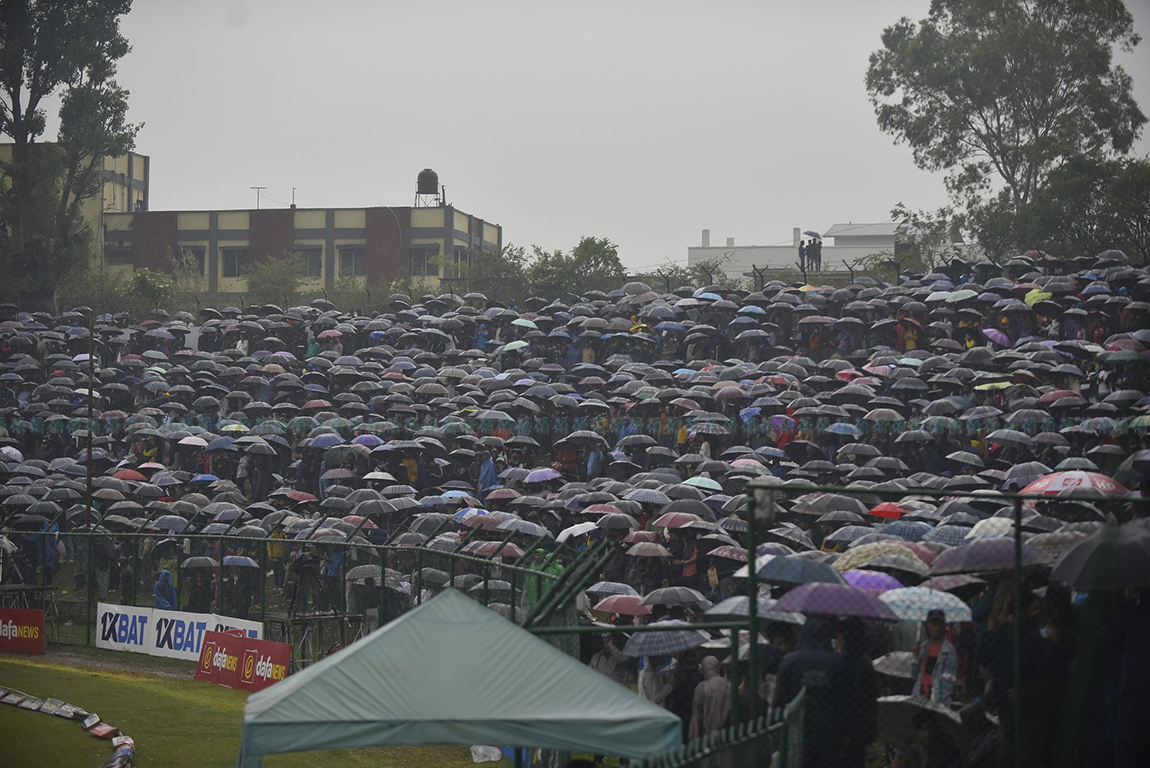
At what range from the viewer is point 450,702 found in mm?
7602

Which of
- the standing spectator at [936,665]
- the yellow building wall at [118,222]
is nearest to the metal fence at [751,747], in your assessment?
the standing spectator at [936,665]

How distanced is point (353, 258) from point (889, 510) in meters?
65.2

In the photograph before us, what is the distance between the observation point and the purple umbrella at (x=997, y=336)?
30902mm

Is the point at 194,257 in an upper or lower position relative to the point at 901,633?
upper

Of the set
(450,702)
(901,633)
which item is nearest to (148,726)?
(901,633)

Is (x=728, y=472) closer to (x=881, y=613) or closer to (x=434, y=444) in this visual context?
(x=434, y=444)

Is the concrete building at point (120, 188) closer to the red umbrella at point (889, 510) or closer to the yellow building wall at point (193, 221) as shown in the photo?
the yellow building wall at point (193, 221)

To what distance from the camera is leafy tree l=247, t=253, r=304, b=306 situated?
6094 cm

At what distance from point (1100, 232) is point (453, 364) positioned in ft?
91.9

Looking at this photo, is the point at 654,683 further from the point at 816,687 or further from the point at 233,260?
the point at 233,260

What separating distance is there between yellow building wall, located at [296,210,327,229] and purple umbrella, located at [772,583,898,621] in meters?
74.6

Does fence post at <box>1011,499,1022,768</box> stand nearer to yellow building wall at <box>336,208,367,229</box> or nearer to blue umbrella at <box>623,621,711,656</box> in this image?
blue umbrella at <box>623,621,711,656</box>

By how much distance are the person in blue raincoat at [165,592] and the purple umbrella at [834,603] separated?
51.6 ft

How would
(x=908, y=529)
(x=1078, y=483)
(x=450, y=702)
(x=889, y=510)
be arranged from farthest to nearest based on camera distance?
1. (x=889, y=510)
2. (x=1078, y=483)
3. (x=908, y=529)
4. (x=450, y=702)
